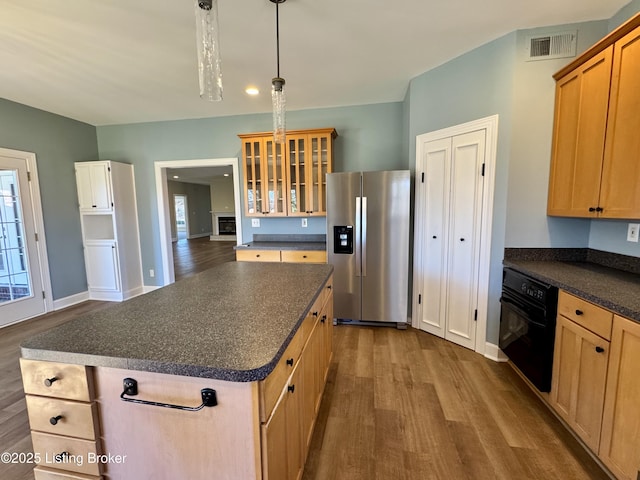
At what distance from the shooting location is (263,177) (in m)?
3.60

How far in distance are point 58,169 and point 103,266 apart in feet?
4.74

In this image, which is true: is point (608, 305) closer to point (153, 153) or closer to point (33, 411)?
point (33, 411)

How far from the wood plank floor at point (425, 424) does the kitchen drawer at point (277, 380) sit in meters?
0.78

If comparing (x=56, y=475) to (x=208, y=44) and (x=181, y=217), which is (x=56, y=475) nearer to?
(x=208, y=44)

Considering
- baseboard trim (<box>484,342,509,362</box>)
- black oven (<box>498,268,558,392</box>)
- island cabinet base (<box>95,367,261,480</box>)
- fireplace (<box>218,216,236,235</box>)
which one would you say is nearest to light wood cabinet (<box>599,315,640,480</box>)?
black oven (<box>498,268,558,392</box>)

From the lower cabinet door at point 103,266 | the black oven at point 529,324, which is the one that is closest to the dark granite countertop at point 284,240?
the lower cabinet door at point 103,266

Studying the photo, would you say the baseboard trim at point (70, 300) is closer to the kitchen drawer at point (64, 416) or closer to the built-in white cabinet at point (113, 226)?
the built-in white cabinet at point (113, 226)

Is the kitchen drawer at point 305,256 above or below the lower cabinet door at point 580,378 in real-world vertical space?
above

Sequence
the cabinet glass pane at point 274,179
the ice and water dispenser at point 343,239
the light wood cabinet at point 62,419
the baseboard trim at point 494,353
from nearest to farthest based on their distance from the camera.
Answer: the light wood cabinet at point 62,419 → the baseboard trim at point 494,353 → the ice and water dispenser at point 343,239 → the cabinet glass pane at point 274,179

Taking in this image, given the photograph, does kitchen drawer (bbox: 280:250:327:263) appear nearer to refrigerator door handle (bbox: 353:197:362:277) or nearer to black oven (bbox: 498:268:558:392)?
refrigerator door handle (bbox: 353:197:362:277)

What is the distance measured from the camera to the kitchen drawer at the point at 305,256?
331 centimetres

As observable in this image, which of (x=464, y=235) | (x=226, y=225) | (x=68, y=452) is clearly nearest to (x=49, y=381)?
(x=68, y=452)

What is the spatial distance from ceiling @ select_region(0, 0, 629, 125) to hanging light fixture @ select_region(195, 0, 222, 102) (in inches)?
24.9

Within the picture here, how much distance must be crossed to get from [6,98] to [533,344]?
18.8 ft
